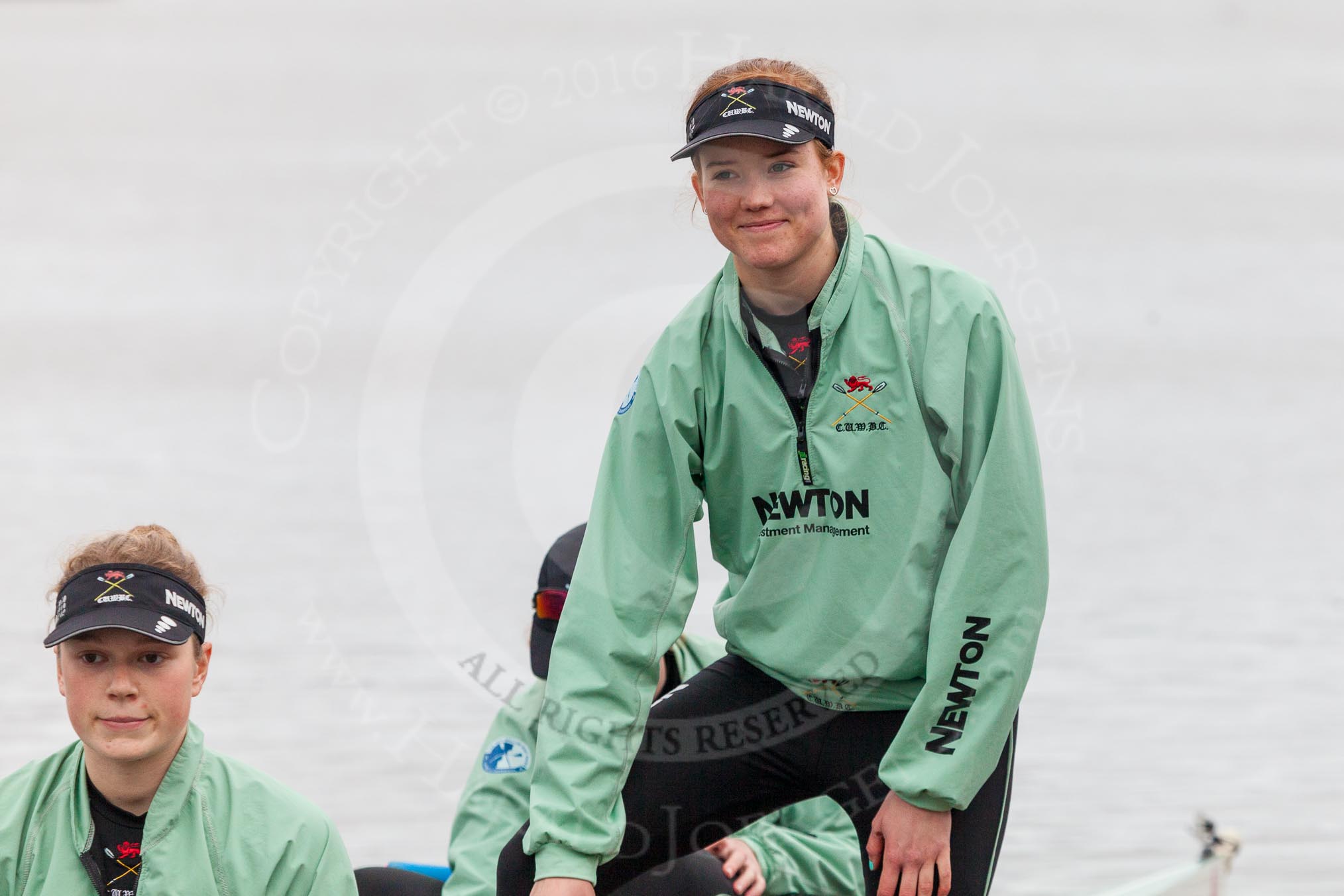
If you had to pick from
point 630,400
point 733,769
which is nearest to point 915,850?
point 733,769

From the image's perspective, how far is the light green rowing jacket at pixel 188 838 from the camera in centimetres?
209

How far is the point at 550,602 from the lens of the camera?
2.80 m

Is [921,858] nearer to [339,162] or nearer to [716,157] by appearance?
[716,157]

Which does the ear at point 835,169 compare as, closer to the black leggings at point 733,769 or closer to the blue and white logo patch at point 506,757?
the black leggings at point 733,769

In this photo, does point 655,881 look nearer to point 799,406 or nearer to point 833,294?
point 799,406

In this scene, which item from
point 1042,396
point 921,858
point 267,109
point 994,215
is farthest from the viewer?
point 267,109

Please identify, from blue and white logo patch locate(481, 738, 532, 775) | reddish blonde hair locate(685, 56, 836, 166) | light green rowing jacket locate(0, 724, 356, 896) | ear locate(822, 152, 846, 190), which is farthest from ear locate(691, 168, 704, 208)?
blue and white logo patch locate(481, 738, 532, 775)

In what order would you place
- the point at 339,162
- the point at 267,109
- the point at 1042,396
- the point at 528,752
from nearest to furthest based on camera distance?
the point at 528,752 → the point at 1042,396 → the point at 339,162 → the point at 267,109

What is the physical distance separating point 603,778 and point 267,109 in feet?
61.6

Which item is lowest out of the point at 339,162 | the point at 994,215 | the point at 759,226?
the point at 759,226

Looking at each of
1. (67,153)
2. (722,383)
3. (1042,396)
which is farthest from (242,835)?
(67,153)

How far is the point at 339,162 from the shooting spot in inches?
642

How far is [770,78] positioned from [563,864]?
3.34 ft

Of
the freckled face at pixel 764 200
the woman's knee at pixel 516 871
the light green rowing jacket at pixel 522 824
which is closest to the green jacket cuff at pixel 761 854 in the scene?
the light green rowing jacket at pixel 522 824
